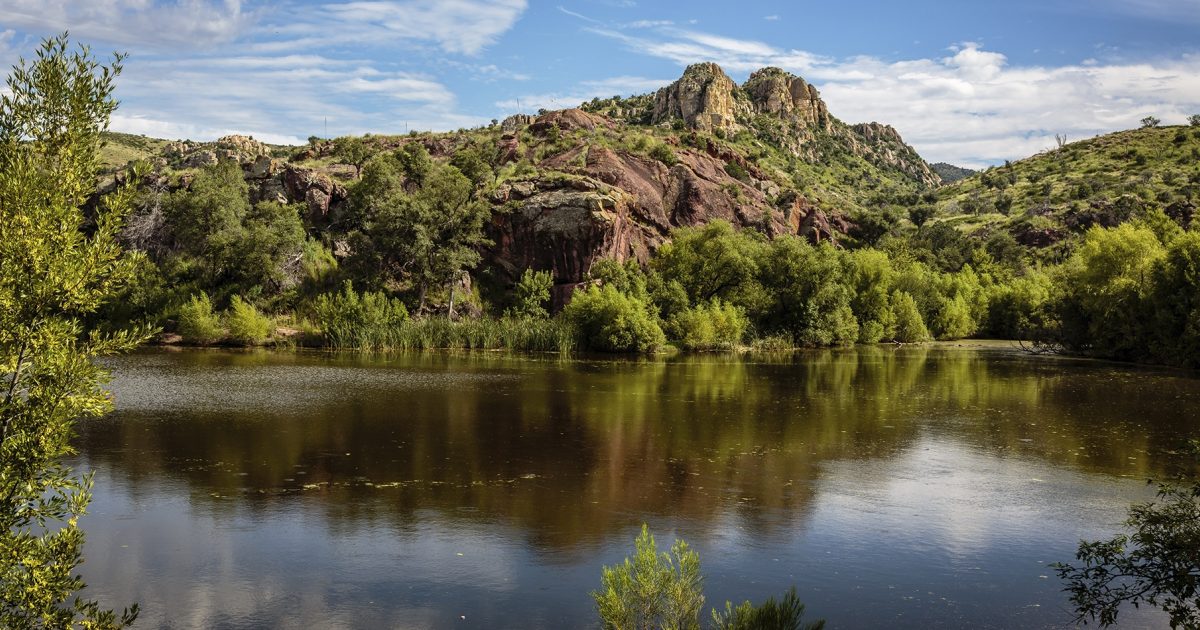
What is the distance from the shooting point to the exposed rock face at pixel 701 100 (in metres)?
155

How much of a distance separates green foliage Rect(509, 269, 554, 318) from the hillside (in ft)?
221

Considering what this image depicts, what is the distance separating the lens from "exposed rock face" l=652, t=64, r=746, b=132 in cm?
15538

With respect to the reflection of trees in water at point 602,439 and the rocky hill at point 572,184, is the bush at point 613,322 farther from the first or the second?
the reflection of trees in water at point 602,439

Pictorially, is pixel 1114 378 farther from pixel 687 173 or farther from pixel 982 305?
pixel 687 173

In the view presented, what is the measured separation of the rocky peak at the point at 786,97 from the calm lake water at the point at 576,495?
154126mm

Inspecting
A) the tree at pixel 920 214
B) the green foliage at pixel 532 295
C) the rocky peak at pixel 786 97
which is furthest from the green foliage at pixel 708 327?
the rocky peak at pixel 786 97

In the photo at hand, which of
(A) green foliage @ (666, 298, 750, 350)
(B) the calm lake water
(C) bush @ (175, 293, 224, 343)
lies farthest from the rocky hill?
(B) the calm lake water

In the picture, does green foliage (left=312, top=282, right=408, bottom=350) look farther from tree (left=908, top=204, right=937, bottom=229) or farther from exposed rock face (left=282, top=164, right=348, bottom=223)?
tree (left=908, top=204, right=937, bottom=229)

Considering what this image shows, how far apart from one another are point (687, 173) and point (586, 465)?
72.3 meters

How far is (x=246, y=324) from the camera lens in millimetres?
62719

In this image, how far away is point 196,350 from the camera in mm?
58594

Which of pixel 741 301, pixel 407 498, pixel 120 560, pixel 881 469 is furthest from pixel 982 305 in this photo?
pixel 120 560

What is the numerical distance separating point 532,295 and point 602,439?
1839 inches

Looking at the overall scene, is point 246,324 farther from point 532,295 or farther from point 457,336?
point 532,295
